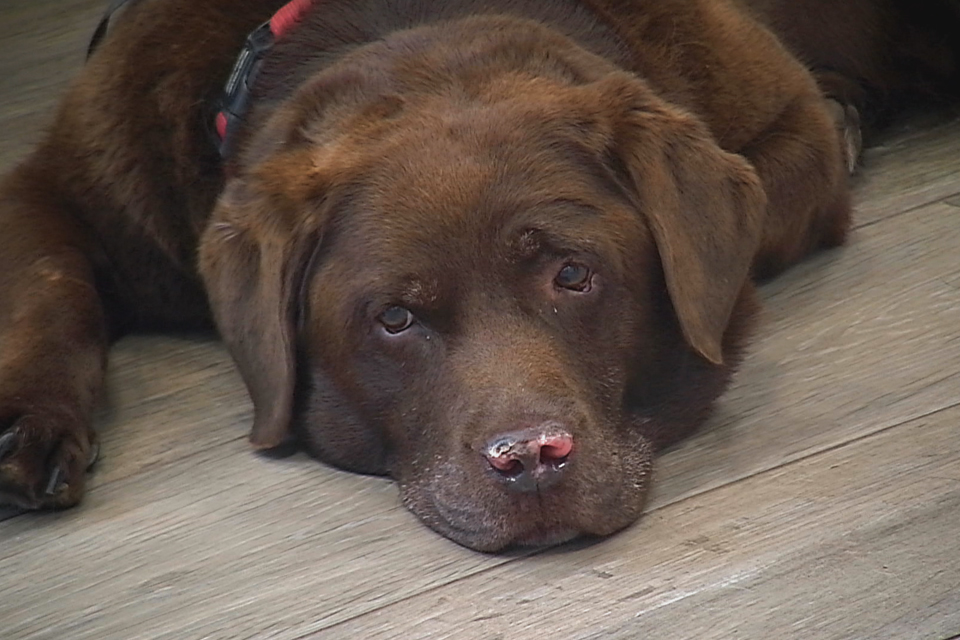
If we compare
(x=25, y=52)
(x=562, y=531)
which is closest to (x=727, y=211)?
(x=562, y=531)

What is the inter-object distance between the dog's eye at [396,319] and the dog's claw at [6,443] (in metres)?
0.55

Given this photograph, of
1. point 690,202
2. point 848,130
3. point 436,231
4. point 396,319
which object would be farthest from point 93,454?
point 848,130

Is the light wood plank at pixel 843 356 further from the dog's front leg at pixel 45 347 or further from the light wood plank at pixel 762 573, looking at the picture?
the dog's front leg at pixel 45 347

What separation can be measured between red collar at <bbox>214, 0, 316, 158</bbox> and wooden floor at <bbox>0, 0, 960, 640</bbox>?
1.41ft

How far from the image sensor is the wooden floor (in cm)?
167

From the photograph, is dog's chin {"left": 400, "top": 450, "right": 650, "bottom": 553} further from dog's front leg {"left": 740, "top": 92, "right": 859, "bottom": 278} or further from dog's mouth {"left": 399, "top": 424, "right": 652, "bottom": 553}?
dog's front leg {"left": 740, "top": 92, "right": 859, "bottom": 278}

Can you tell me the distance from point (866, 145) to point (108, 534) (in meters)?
1.85

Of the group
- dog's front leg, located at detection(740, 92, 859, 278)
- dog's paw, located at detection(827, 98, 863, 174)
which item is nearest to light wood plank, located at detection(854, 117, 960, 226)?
dog's paw, located at detection(827, 98, 863, 174)

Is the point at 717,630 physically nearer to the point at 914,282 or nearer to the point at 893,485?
the point at 893,485

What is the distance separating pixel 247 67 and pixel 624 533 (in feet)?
3.16

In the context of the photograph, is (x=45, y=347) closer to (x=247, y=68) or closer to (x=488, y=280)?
(x=247, y=68)

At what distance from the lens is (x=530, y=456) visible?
1.73 meters

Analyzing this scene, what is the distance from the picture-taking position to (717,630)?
1.62 metres

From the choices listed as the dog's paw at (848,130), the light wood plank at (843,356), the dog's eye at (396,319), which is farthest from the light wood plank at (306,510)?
the dog's paw at (848,130)
